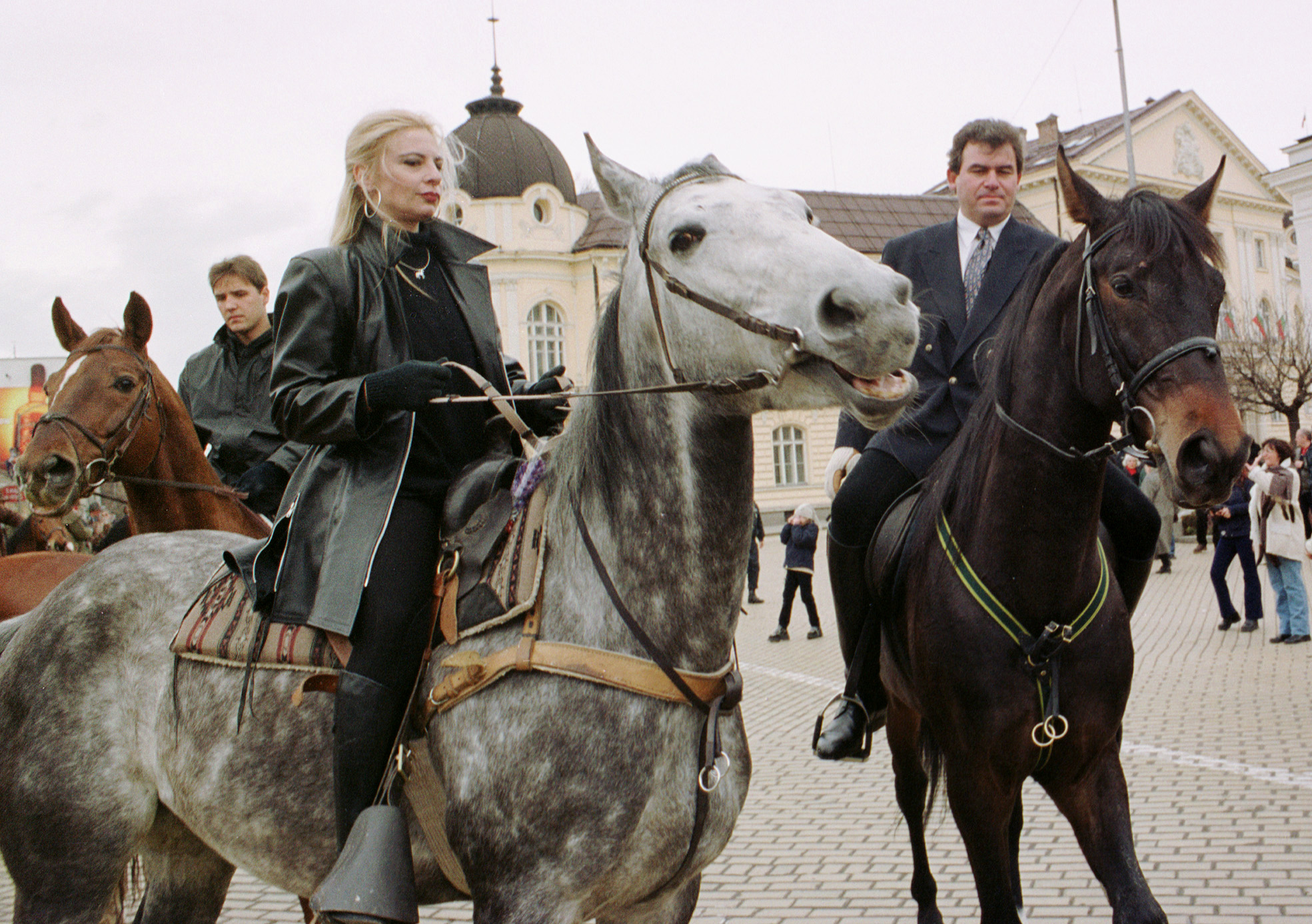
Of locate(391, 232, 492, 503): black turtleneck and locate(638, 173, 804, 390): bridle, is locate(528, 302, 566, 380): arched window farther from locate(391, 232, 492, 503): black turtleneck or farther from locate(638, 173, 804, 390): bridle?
locate(638, 173, 804, 390): bridle

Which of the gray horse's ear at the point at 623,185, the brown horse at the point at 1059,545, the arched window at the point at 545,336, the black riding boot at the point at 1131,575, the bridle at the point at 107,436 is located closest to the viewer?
the gray horse's ear at the point at 623,185

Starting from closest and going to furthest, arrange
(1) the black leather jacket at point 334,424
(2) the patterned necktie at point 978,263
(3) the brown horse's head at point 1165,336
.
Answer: (1) the black leather jacket at point 334,424 → (3) the brown horse's head at point 1165,336 → (2) the patterned necktie at point 978,263

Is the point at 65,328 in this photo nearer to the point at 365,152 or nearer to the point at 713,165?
the point at 365,152

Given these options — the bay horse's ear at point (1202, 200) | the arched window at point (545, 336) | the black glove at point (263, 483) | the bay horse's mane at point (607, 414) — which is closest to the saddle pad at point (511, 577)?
the bay horse's mane at point (607, 414)

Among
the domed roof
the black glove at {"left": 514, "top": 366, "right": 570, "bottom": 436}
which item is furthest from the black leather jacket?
the domed roof

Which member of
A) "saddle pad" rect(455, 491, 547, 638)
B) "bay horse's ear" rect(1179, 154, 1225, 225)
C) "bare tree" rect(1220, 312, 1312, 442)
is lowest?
"saddle pad" rect(455, 491, 547, 638)

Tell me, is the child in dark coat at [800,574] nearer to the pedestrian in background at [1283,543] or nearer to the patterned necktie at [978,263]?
the pedestrian in background at [1283,543]

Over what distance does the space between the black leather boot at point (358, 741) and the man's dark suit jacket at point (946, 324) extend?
2.22 m

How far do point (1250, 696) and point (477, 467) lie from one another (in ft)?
25.8

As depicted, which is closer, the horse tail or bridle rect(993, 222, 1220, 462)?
bridle rect(993, 222, 1220, 462)

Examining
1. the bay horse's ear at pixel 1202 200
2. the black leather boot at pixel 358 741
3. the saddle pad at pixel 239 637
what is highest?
the bay horse's ear at pixel 1202 200

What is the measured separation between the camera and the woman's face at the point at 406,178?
2.64 m

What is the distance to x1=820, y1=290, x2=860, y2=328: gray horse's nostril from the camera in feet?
6.04

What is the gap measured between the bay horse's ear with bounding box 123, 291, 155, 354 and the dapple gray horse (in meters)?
2.36
